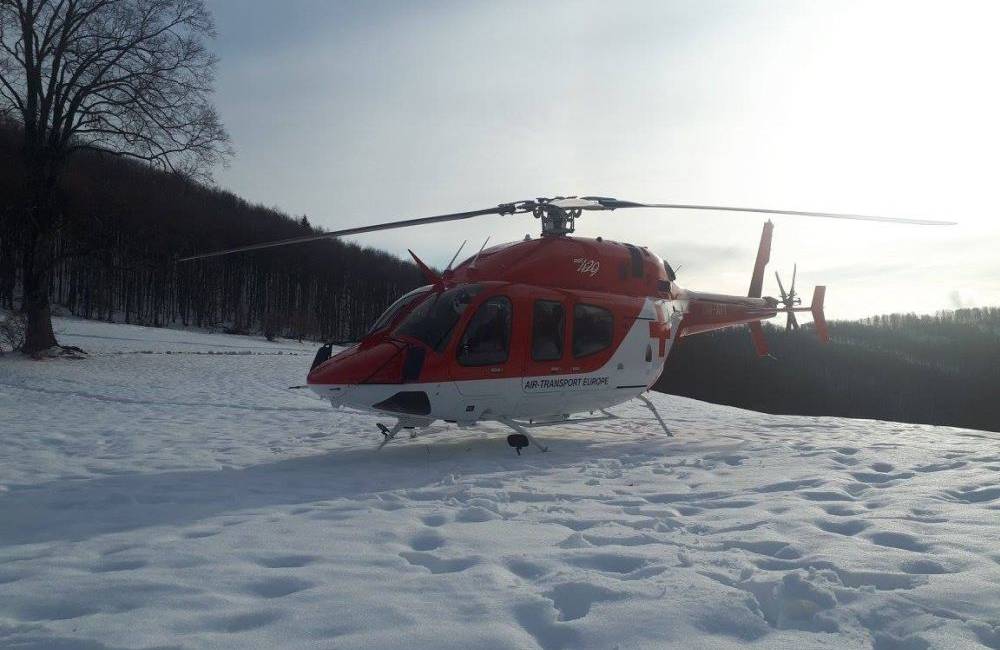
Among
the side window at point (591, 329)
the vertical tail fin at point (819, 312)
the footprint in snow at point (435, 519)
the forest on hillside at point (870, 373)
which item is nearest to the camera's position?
the footprint in snow at point (435, 519)

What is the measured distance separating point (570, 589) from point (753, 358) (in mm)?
76084

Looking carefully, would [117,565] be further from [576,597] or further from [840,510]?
[840,510]

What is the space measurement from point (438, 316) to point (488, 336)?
63 cm

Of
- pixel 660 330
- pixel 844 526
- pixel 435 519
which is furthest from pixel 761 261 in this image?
pixel 435 519

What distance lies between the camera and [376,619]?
2.87 meters

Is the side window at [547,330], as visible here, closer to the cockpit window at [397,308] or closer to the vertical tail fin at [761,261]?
the cockpit window at [397,308]

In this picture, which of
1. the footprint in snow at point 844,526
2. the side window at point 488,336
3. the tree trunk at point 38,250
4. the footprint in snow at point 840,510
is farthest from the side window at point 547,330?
the tree trunk at point 38,250

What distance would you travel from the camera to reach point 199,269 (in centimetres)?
6200

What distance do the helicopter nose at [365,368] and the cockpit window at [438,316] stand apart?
325 millimetres

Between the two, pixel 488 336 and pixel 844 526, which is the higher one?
pixel 488 336

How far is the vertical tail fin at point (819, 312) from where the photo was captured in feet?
38.4

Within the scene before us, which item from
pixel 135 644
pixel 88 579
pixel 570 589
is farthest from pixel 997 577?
pixel 88 579

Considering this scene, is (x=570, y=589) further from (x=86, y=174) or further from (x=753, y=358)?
(x=753, y=358)

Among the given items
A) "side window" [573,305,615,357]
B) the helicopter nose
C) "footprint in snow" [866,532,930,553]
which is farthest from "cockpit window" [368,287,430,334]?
"footprint in snow" [866,532,930,553]
